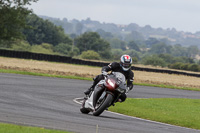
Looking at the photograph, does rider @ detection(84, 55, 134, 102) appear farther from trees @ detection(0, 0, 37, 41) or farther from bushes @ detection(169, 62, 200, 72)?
bushes @ detection(169, 62, 200, 72)

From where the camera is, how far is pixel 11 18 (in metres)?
54.4

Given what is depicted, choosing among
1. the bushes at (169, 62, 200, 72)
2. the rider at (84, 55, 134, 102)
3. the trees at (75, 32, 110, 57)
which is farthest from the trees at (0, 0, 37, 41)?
the trees at (75, 32, 110, 57)

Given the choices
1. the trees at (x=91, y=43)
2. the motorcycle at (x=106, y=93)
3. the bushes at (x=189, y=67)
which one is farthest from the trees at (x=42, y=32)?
the motorcycle at (x=106, y=93)

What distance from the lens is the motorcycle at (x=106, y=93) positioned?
12086mm

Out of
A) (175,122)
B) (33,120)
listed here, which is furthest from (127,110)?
(33,120)

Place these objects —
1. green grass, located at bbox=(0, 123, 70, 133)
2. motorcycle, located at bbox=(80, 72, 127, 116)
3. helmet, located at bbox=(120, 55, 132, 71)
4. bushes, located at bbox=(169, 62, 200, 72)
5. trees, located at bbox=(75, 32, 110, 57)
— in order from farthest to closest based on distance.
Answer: trees, located at bbox=(75, 32, 110, 57)
bushes, located at bbox=(169, 62, 200, 72)
helmet, located at bbox=(120, 55, 132, 71)
motorcycle, located at bbox=(80, 72, 127, 116)
green grass, located at bbox=(0, 123, 70, 133)

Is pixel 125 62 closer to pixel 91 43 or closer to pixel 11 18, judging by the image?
pixel 11 18

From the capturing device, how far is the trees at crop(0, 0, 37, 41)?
54219 millimetres

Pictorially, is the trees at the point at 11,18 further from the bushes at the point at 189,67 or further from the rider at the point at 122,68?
the rider at the point at 122,68

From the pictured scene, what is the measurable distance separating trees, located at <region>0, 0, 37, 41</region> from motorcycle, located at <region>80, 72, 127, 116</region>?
42.6 metres

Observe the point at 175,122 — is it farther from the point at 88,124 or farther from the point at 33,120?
the point at 33,120

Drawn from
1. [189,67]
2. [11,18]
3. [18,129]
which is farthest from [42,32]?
[18,129]

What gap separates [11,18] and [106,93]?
43.9 metres

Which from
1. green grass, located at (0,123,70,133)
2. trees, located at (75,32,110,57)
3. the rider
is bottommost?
trees, located at (75,32,110,57)
